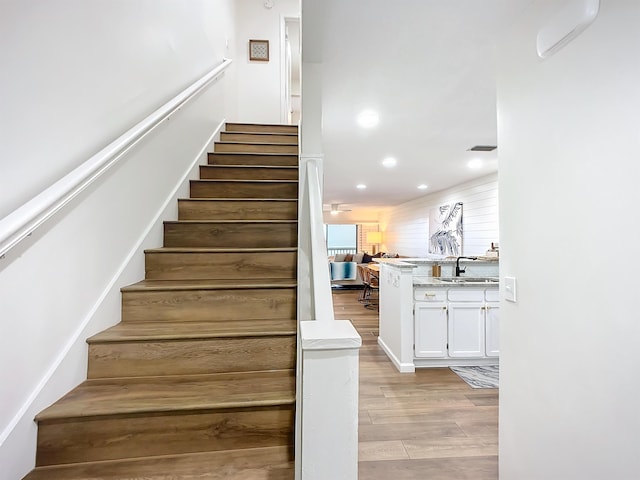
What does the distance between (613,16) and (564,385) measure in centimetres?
136

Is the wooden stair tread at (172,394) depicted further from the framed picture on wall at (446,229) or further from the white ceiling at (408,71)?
the framed picture on wall at (446,229)

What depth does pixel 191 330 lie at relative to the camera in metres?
1.51

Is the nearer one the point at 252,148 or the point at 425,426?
the point at 425,426

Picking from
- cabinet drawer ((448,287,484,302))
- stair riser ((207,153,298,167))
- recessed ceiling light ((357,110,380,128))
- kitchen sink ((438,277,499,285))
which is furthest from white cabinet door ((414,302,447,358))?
stair riser ((207,153,298,167))

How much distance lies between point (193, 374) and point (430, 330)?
272 centimetres

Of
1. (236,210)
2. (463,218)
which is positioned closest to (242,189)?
(236,210)

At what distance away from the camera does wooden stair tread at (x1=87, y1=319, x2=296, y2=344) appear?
141 centimetres

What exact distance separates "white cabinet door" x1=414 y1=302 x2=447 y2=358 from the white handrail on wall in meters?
3.00

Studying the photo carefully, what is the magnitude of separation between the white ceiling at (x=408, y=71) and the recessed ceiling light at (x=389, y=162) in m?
0.24

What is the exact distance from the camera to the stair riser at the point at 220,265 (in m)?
1.93

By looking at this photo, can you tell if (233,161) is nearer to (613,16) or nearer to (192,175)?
(192,175)

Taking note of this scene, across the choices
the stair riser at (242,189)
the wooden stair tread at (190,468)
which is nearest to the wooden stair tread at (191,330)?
the wooden stair tread at (190,468)

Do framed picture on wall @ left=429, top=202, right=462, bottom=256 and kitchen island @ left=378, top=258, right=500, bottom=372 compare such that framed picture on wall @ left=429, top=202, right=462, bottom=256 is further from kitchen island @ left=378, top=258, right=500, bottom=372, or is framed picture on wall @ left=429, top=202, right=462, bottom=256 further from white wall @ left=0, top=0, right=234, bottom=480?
white wall @ left=0, top=0, right=234, bottom=480

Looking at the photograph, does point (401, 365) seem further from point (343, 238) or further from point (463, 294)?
point (343, 238)
